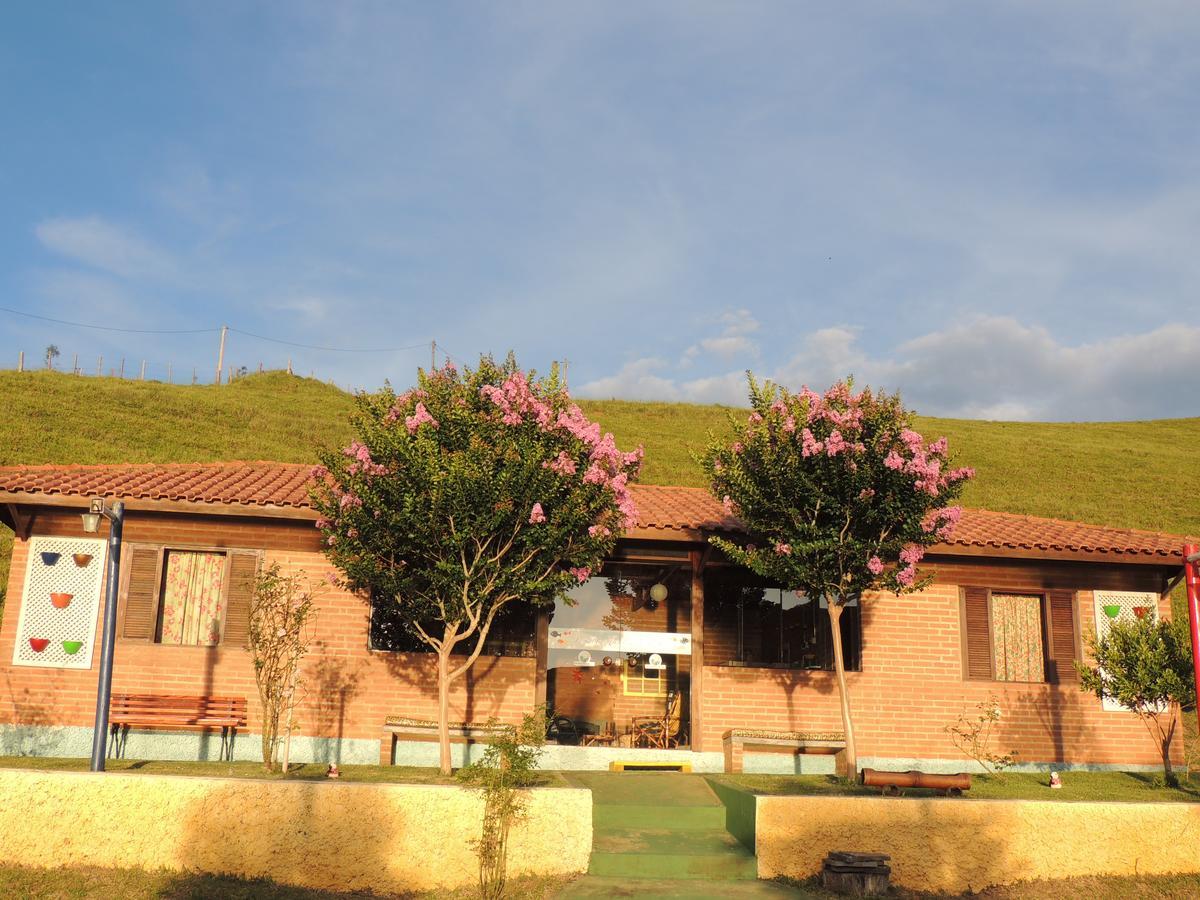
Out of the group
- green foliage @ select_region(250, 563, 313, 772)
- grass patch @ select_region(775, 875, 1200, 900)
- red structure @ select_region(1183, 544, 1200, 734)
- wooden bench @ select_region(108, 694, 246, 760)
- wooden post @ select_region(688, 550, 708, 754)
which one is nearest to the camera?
grass patch @ select_region(775, 875, 1200, 900)

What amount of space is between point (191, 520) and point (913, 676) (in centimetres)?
1084

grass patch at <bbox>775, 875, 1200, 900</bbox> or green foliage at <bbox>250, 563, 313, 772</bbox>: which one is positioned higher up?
green foliage at <bbox>250, 563, 313, 772</bbox>

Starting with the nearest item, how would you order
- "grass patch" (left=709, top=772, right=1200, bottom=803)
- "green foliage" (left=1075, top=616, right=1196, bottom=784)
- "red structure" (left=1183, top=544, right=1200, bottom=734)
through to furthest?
"grass patch" (left=709, top=772, right=1200, bottom=803)
"red structure" (left=1183, top=544, right=1200, bottom=734)
"green foliage" (left=1075, top=616, right=1196, bottom=784)

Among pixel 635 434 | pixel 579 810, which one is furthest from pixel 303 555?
pixel 635 434

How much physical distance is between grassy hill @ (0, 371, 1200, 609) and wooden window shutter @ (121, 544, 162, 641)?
16.1m

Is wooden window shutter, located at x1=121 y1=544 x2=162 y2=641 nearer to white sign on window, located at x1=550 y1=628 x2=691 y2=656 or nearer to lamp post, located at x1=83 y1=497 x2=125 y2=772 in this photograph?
lamp post, located at x1=83 y1=497 x2=125 y2=772

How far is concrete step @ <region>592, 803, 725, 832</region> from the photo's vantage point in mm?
11133

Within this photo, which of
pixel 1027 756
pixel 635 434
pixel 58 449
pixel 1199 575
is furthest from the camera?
pixel 635 434

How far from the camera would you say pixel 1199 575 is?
11.7 meters

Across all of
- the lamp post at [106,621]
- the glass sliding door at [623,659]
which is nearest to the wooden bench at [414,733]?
the glass sliding door at [623,659]

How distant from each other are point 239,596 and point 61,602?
7.87 feet

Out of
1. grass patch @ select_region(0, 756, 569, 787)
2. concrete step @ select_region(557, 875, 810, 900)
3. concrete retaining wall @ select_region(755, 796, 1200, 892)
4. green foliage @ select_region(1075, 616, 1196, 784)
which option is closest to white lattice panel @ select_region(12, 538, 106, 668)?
grass patch @ select_region(0, 756, 569, 787)

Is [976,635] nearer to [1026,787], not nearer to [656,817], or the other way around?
[1026,787]

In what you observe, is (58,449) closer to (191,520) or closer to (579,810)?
(191,520)
